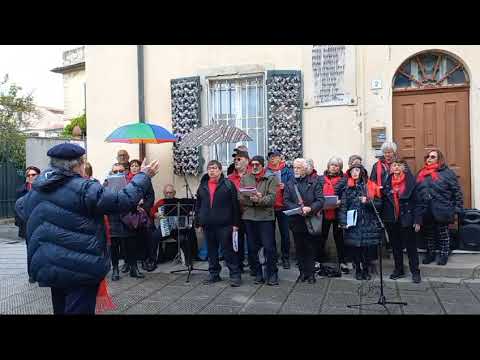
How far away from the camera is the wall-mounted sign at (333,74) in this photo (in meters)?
8.44

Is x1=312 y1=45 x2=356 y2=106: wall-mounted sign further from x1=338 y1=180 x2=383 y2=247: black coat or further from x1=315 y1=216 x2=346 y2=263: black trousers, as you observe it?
x1=315 y1=216 x2=346 y2=263: black trousers

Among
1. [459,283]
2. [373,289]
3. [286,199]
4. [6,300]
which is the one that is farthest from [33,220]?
[459,283]

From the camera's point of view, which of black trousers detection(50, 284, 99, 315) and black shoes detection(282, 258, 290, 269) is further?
black shoes detection(282, 258, 290, 269)

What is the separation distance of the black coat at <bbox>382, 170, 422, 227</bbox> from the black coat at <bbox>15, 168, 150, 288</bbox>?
4.40 m

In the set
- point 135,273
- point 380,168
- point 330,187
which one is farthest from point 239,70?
point 135,273

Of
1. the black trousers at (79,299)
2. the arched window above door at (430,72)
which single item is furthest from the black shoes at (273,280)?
the arched window above door at (430,72)

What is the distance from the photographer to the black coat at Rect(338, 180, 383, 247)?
7.12 metres

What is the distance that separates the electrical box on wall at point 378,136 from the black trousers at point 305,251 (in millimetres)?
2132

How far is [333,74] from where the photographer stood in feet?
28.1

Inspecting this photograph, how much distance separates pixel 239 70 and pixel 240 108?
2.31 ft

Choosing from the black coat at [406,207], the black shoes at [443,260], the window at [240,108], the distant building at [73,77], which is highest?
the distant building at [73,77]

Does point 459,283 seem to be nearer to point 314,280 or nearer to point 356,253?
point 356,253

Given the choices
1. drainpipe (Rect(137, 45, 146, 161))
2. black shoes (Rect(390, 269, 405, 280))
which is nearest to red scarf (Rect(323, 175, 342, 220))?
black shoes (Rect(390, 269, 405, 280))

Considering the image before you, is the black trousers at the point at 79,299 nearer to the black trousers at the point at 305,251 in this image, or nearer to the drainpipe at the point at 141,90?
the black trousers at the point at 305,251
